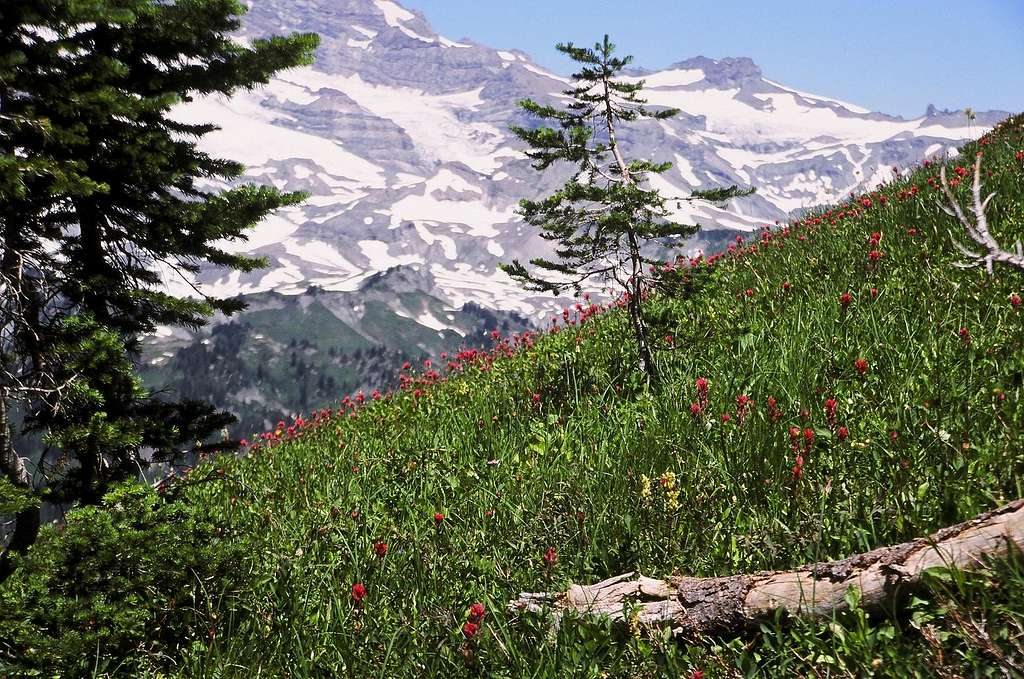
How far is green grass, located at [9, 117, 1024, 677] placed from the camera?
293 centimetres

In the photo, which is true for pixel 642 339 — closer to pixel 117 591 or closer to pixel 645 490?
pixel 645 490

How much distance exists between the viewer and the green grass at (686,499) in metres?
2.93

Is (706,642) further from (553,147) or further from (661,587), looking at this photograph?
(553,147)

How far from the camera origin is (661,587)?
320 centimetres

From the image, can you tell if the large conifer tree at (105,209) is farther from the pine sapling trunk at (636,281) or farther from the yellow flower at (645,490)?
the yellow flower at (645,490)

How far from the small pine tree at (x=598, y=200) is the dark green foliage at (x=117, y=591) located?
4.11 meters

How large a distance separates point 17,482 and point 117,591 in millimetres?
1247

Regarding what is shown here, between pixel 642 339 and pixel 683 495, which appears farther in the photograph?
pixel 642 339

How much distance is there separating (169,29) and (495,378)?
5654mm

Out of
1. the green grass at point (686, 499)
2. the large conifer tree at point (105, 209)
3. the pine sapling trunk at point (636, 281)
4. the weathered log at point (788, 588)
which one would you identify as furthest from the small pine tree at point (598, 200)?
the weathered log at point (788, 588)

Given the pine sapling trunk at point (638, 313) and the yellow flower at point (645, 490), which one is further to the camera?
the pine sapling trunk at point (638, 313)

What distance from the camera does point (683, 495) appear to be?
4.19m

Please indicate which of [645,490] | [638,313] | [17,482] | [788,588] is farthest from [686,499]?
[17,482]

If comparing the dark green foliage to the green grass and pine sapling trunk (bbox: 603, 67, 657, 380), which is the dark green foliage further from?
pine sapling trunk (bbox: 603, 67, 657, 380)
